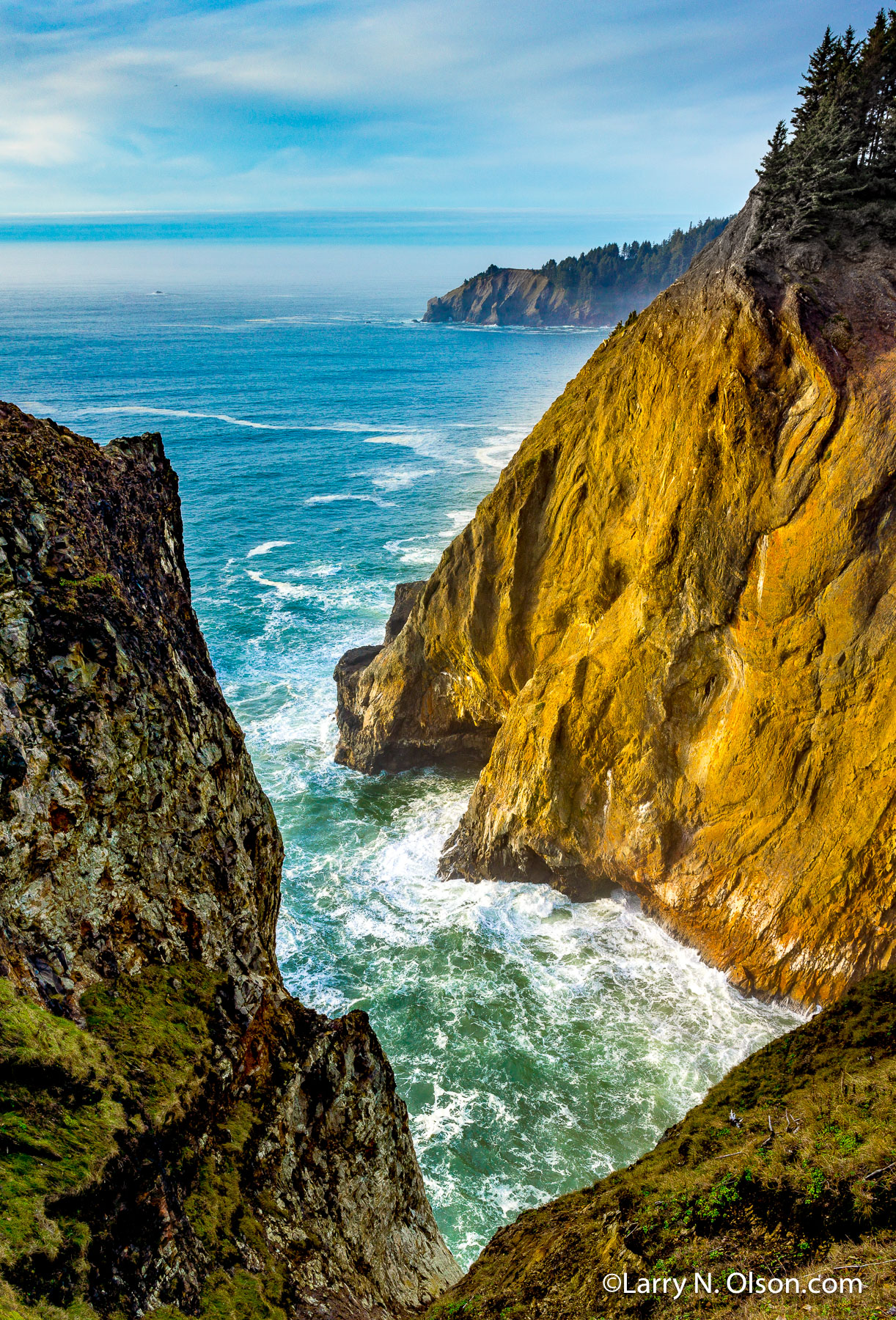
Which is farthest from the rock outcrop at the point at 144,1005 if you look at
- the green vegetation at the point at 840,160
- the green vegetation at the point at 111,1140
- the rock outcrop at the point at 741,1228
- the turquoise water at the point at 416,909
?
the green vegetation at the point at 840,160

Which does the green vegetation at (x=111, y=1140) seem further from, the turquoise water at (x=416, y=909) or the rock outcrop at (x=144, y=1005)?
the turquoise water at (x=416, y=909)

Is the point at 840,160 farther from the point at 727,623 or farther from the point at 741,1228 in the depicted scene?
the point at 741,1228

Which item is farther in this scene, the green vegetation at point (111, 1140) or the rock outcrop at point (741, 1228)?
the rock outcrop at point (741, 1228)

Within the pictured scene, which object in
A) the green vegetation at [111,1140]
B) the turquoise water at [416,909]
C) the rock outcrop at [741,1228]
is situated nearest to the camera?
the green vegetation at [111,1140]

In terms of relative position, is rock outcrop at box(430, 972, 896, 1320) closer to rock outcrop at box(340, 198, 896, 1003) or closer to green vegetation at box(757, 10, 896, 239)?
rock outcrop at box(340, 198, 896, 1003)

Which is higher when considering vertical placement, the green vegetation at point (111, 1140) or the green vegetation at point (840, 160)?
the green vegetation at point (840, 160)

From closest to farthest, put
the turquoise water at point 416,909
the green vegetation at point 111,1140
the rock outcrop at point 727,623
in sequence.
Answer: the green vegetation at point 111,1140
the rock outcrop at point 727,623
the turquoise water at point 416,909

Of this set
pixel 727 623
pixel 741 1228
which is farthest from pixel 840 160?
pixel 741 1228
